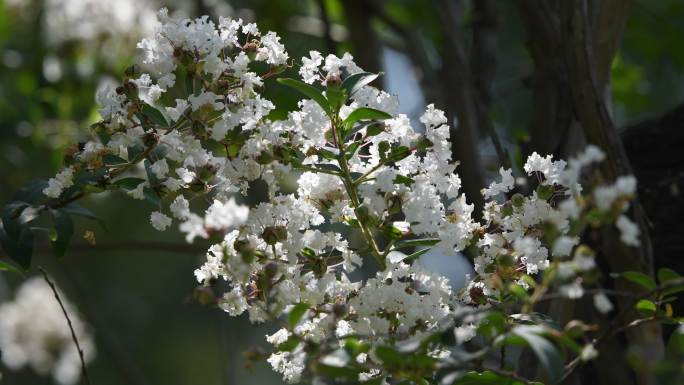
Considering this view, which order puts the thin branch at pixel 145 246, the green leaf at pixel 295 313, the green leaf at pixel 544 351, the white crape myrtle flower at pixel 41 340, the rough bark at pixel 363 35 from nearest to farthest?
the green leaf at pixel 544 351, the green leaf at pixel 295 313, the thin branch at pixel 145 246, the rough bark at pixel 363 35, the white crape myrtle flower at pixel 41 340

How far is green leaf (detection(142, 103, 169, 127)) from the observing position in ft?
3.50

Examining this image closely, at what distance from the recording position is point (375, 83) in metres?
2.06

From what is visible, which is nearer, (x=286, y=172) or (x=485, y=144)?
(x=286, y=172)

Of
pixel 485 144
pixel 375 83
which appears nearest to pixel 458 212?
pixel 375 83

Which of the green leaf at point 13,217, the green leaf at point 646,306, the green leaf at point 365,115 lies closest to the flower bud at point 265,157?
the green leaf at point 365,115

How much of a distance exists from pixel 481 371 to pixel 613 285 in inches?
26.0

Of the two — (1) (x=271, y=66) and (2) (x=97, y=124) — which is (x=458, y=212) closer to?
(1) (x=271, y=66)

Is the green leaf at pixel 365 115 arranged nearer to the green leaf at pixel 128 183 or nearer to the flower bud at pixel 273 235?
the flower bud at pixel 273 235

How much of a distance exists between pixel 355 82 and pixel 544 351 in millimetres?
406

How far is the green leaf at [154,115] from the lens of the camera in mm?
1065

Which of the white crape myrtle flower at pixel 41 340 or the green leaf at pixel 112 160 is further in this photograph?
the white crape myrtle flower at pixel 41 340

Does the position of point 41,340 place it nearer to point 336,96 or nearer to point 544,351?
point 336,96

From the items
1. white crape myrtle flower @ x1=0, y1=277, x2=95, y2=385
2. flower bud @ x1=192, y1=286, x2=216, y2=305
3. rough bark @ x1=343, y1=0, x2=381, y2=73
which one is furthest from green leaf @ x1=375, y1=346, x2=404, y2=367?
white crape myrtle flower @ x1=0, y1=277, x2=95, y2=385

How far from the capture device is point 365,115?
1024mm
